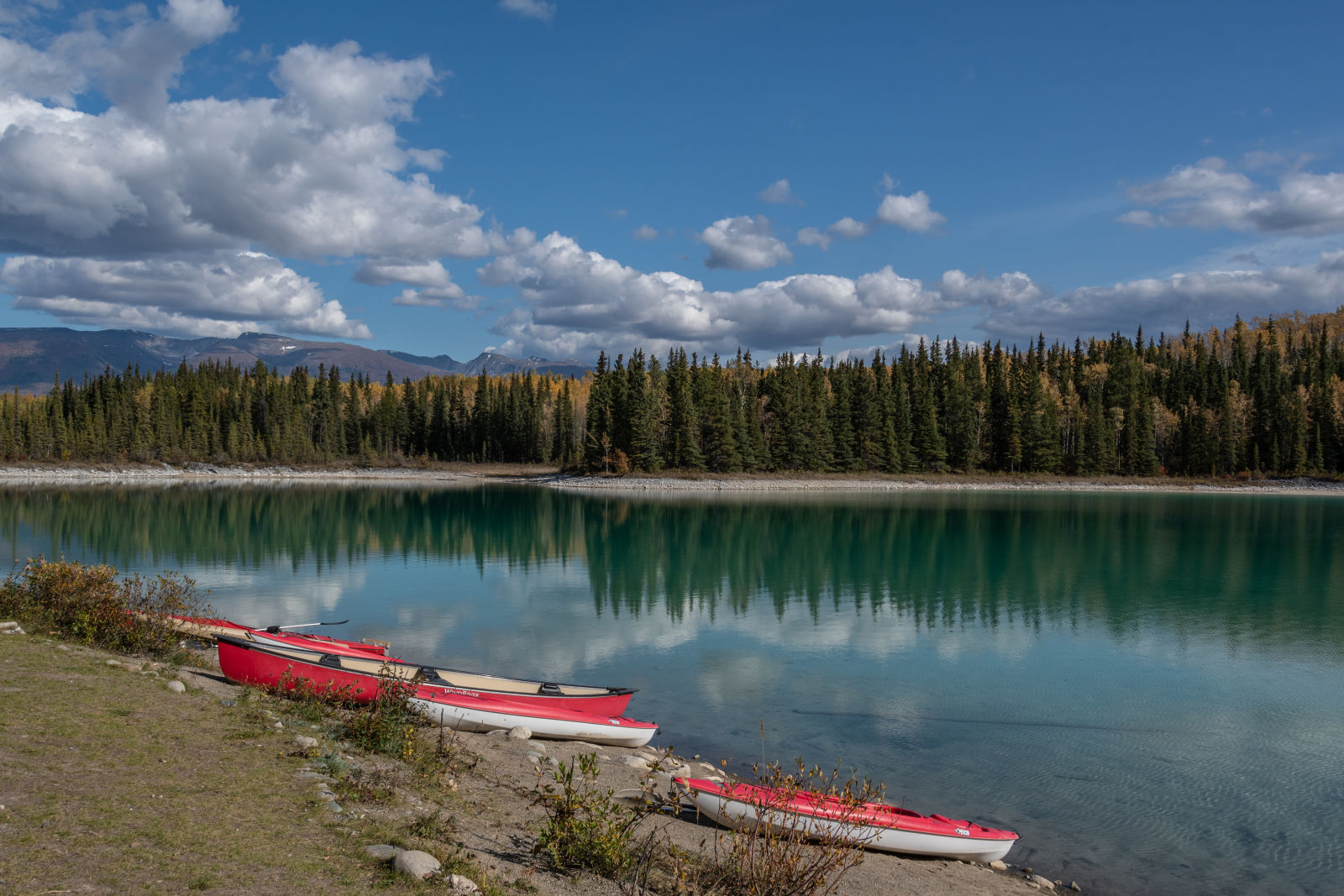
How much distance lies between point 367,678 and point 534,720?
2771 mm

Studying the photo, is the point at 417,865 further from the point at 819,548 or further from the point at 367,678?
the point at 819,548

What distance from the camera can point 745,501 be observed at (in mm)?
82812

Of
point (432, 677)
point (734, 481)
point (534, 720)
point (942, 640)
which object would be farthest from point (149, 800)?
point (734, 481)

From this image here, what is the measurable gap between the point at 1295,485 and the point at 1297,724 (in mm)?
112872

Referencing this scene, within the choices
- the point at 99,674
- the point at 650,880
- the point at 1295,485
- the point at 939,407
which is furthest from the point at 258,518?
the point at 1295,485

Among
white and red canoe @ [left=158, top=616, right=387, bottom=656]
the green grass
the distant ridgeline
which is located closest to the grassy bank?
the green grass

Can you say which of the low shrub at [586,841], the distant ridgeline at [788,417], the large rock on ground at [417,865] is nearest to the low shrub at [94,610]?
the large rock on ground at [417,865]

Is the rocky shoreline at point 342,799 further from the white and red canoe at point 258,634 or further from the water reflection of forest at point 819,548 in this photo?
Answer: the water reflection of forest at point 819,548

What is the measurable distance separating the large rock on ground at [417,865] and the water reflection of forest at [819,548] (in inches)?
805

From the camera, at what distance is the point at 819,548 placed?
149 feet

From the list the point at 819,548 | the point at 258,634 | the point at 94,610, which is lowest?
the point at 819,548

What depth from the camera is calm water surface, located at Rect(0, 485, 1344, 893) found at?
12.5 meters

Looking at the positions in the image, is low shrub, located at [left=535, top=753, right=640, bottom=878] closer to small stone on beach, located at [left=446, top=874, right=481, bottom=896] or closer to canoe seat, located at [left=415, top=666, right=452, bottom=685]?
small stone on beach, located at [left=446, top=874, right=481, bottom=896]

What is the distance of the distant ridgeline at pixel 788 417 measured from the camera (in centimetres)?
10969
